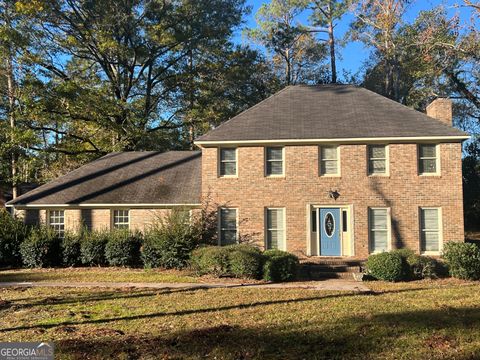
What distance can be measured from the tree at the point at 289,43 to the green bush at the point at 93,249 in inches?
1041

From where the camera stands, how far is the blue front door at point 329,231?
709 inches

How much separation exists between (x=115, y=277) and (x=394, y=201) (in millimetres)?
11288

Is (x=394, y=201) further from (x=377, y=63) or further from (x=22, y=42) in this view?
(x=377, y=63)

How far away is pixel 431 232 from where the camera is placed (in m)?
17.6

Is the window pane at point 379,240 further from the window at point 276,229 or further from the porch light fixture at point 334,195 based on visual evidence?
the window at point 276,229

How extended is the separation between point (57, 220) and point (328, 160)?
511 inches

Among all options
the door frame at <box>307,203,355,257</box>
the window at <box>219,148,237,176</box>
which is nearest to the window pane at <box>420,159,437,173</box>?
the door frame at <box>307,203,355,257</box>

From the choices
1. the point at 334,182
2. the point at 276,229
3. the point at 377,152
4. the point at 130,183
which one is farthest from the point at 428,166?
the point at 130,183

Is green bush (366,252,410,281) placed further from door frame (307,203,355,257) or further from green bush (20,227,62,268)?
green bush (20,227,62,268)

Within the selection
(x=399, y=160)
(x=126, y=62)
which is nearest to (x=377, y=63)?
(x=126, y=62)

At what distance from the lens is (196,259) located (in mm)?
15633

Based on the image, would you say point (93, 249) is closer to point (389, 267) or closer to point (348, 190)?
point (348, 190)

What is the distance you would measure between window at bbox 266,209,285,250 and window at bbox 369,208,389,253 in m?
3.66

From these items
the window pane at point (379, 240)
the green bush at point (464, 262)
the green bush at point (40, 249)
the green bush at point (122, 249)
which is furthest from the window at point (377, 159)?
the green bush at point (40, 249)
